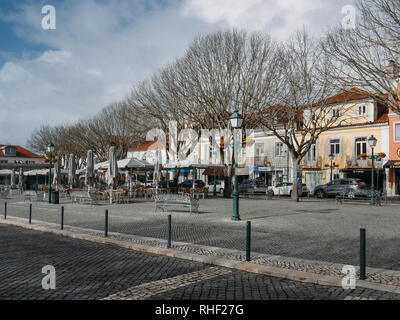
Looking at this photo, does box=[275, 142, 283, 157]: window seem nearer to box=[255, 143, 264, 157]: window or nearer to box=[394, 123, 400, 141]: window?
box=[255, 143, 264, 157]: window

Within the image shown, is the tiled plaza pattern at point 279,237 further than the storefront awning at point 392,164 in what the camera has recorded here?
No

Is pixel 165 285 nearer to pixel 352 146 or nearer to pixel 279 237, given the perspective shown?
pixel 279 237

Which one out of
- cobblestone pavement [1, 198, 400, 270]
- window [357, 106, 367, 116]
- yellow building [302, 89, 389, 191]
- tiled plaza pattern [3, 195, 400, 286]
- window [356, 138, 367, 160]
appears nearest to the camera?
tiled plaza pattern [3, 195, 400, 286]

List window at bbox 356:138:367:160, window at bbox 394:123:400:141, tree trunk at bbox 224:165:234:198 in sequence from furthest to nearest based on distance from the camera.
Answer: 1. window at bbox 356:138:367:160
2. window at bbox 394:123:400:141
3. tree trunk at bbox 224:165:234:198

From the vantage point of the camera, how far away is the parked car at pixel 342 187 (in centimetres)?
2822

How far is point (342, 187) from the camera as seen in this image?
94.6 ft

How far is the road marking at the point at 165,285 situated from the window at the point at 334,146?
33.0 meters

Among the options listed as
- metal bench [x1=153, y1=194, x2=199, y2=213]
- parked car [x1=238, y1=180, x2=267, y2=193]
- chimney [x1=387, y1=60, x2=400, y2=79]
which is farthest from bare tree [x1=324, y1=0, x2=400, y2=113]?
parked car [x1=238, y1=180, x2=267, y2=193]

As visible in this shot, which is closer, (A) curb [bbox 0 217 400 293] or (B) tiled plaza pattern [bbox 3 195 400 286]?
(A) curb [bbox 0 217 400 293]

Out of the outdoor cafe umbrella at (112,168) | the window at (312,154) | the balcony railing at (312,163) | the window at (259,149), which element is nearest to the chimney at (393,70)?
the outdoor cafe umbrella at (112,168)

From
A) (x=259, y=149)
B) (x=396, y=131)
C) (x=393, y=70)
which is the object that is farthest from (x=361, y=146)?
(x=393, y=70)

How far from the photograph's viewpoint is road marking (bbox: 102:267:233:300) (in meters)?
5.01

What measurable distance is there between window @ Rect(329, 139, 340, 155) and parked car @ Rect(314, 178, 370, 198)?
24.9ft

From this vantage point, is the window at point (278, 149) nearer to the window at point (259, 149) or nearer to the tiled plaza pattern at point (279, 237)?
the window at point (259, 149)
